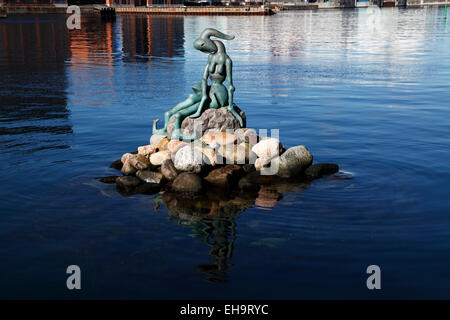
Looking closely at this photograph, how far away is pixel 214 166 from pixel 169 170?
49.7 inches

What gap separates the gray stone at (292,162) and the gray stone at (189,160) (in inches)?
78.8

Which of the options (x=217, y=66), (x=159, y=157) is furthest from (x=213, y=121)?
(x=159, y=157)

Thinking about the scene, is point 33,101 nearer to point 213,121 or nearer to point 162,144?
point 162,144

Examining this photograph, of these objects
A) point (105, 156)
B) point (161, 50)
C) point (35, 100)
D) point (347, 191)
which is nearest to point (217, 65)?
point (105, 156)

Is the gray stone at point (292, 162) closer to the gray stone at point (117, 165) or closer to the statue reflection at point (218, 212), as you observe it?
the statue reflection at point (218, 212)

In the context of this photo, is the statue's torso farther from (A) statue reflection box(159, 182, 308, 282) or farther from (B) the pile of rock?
(A) statue reflection box(159, 182, 308, 282)

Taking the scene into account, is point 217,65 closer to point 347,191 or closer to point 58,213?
point 347,191

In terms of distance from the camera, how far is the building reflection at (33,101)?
17125 millimetres

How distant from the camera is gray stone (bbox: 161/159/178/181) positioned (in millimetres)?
13227

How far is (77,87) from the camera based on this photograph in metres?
28.5

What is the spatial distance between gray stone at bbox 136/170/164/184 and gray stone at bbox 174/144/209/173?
0.54 m

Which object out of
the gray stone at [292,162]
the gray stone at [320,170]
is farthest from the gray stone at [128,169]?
the gray stone at [320,170]
